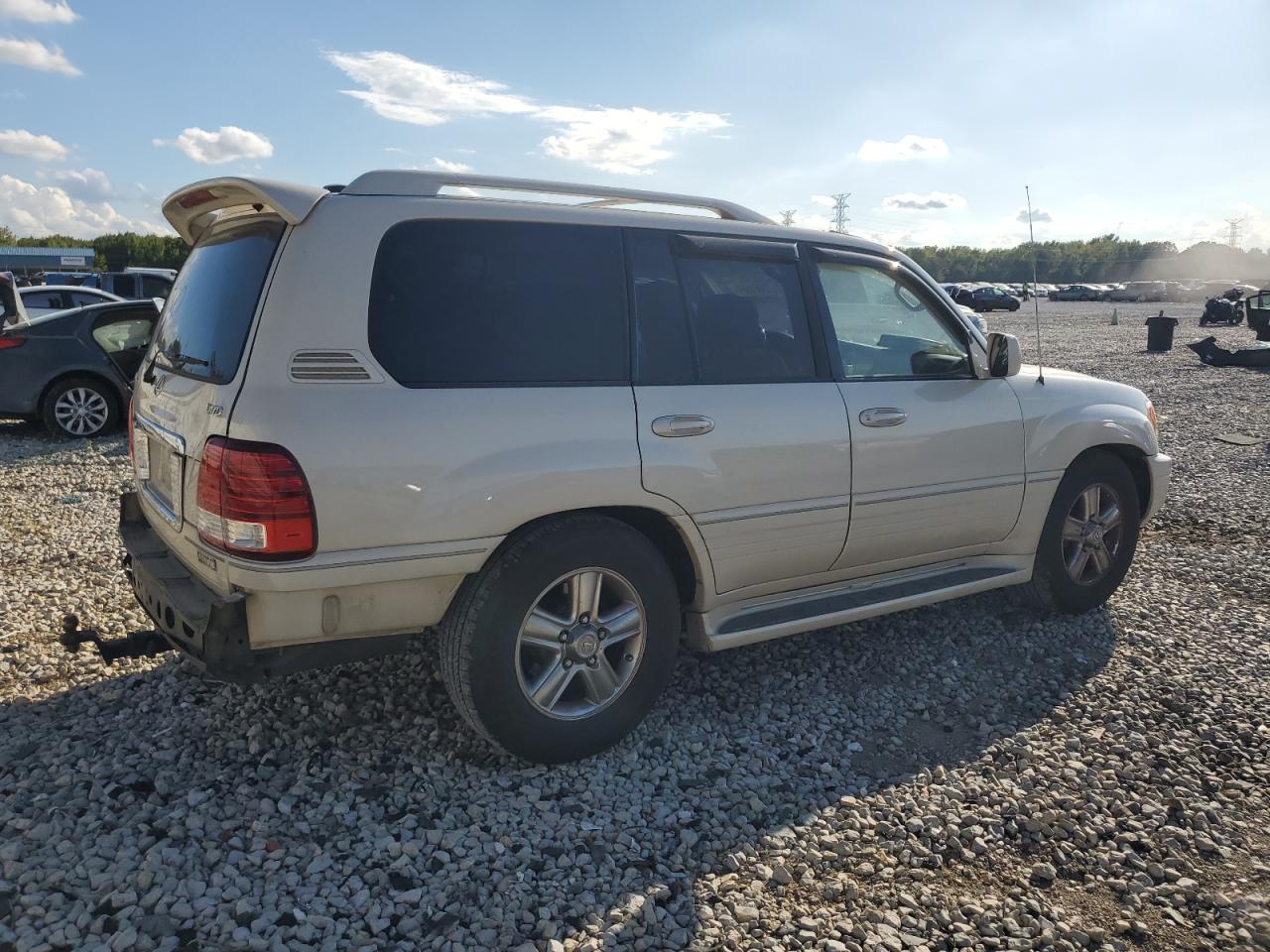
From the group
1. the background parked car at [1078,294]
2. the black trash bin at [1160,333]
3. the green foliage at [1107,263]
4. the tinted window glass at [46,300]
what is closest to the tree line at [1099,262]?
the green foliage at [1107,263]

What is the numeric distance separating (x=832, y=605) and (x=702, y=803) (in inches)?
44.5

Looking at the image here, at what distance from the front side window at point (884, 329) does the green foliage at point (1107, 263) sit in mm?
87576

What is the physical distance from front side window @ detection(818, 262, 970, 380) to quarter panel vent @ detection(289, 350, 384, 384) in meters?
2.05

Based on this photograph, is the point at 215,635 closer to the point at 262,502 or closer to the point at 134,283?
the point at 262,502

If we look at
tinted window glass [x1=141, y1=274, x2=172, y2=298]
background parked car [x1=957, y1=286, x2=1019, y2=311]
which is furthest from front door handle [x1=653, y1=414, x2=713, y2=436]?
background parked car [x1=957, y1=286, x2=1019, y2=311]

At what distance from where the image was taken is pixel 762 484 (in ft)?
12.1

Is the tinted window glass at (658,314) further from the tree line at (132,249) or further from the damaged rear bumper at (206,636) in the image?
the tree line at (132,249)

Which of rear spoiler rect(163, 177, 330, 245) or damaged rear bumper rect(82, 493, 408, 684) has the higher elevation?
rear spoiler rect(163, 177, 330, 245)

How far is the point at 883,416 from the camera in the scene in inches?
158

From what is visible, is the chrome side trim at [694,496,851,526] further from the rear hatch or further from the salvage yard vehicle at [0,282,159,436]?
the salvage yard vehicle at [0,282,159,436]

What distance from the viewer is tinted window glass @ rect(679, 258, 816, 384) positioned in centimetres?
369

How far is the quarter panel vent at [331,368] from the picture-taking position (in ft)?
9.59

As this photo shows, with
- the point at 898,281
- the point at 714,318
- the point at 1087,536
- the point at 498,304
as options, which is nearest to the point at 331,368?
the point at 498,304

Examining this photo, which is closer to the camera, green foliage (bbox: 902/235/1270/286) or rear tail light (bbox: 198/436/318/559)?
rear tail light (bbox: 198/436/318/559)
